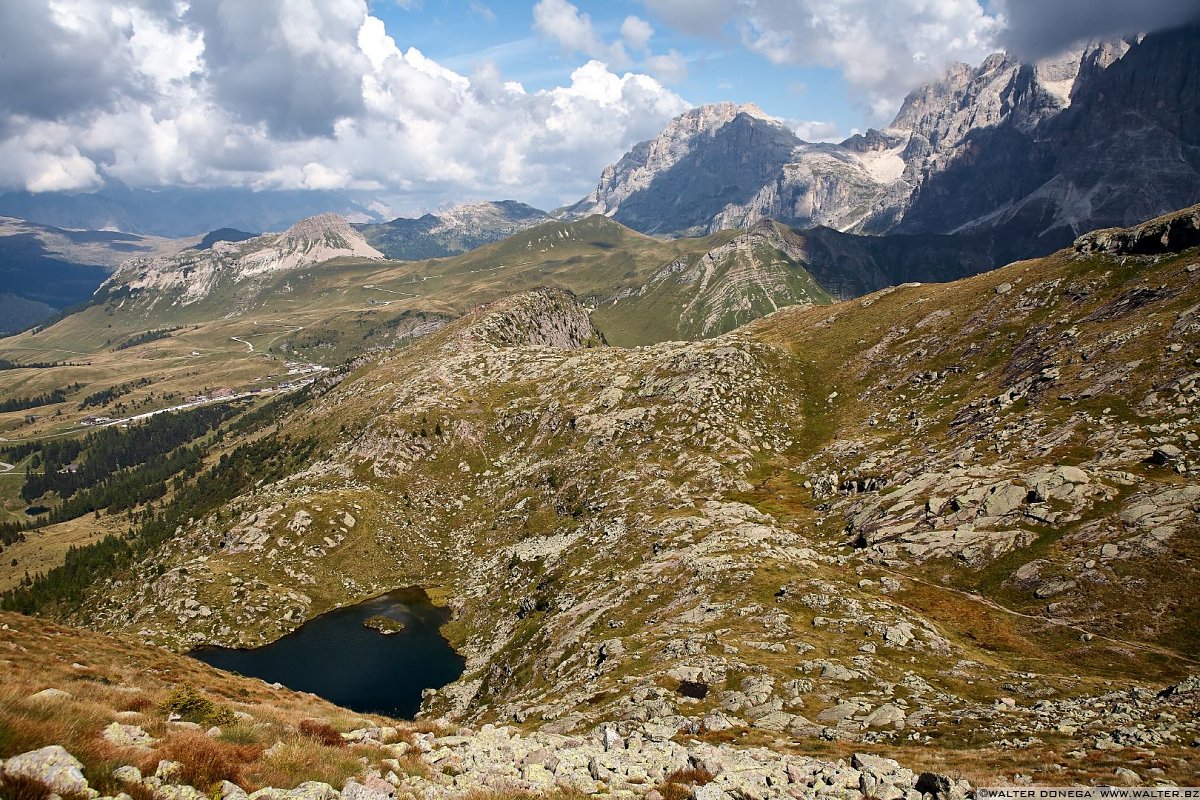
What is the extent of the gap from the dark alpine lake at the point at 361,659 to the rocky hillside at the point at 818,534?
4568mm

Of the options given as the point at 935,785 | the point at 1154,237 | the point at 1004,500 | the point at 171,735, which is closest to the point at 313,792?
the point at 171,735

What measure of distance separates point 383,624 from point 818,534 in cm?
8780

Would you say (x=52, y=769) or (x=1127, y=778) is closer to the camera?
(x=52, y=769)

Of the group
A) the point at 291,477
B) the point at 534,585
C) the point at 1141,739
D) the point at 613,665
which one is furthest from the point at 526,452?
the point at 1141,739

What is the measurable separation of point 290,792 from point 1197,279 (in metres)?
145

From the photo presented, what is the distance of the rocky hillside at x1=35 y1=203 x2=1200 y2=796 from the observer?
4844cm

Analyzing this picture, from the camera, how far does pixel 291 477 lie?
182 m

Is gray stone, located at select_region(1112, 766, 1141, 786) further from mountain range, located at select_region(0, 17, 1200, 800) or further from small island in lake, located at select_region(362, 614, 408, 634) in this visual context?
small island in lake, located at select_region(362, 614, 408, 634)

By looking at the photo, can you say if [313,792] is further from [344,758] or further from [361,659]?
[361,659]

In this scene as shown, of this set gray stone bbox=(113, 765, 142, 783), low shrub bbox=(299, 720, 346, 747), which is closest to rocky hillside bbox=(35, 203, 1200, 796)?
low shrub bbox=(299, 720, 346, 747)

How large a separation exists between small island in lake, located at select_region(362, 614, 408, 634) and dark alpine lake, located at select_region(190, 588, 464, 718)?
625mm

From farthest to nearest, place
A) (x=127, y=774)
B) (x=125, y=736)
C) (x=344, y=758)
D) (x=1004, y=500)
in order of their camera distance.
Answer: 1. (x=1004, y=500)
2. (x=344, y=758)
3. (x=125, y=736)
4. (x=127, y=774)

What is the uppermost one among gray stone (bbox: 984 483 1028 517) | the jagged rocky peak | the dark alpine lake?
the jagged rocky peak

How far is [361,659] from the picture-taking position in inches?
4397
